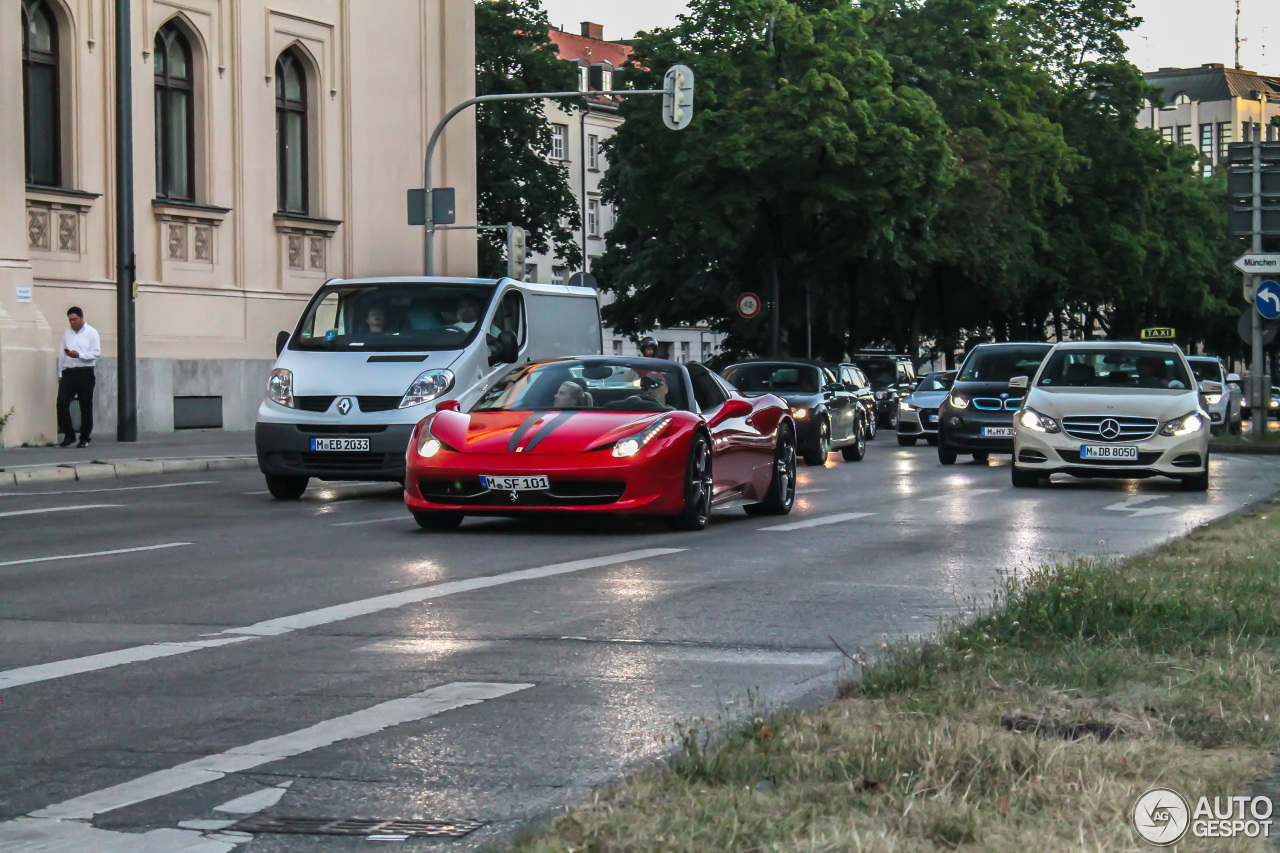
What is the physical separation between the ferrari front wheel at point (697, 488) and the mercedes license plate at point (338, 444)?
4.06 metres

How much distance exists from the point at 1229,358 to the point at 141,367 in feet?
260

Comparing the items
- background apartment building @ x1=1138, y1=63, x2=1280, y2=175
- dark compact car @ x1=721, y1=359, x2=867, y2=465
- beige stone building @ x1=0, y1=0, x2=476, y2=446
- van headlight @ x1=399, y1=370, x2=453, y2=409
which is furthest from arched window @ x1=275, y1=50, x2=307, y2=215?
background apartment building @ x1=1138, y1=63, x2=1280, y2=175

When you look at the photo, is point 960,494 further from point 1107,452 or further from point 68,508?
point 68,508

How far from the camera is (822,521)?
50.0 ft

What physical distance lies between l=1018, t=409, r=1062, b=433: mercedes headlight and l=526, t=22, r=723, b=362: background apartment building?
7843 cm

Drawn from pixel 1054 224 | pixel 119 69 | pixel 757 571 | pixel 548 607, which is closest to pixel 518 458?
pixel 757 571

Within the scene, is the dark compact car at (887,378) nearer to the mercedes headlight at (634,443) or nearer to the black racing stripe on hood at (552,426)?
the black racing stripe on hood at (552,426)

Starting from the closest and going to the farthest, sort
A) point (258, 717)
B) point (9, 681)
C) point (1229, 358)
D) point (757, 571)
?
1. point (258, 717)
2. point (9, 681)
3. point (757, 571)
4. point (1229, 358)

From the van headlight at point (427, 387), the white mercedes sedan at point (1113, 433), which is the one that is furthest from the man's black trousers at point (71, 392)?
the white mercedes sedan at point (1113, 433)

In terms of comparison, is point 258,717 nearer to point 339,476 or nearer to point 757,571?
point 757,571

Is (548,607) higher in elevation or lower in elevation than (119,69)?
lower

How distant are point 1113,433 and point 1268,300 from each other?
15493mm

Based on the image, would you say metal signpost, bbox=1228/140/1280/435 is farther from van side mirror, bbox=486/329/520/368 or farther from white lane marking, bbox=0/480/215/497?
white lane marking, bbox=0/480/215/497

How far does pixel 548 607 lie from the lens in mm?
9133
